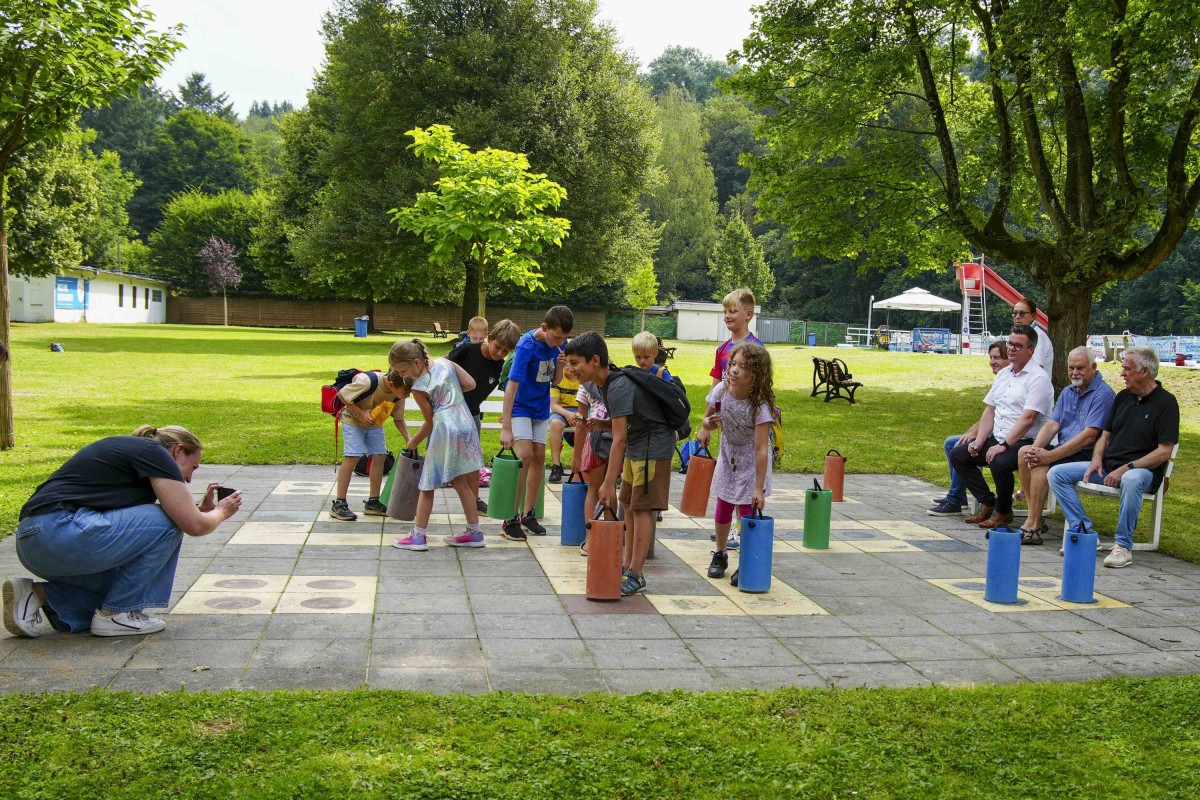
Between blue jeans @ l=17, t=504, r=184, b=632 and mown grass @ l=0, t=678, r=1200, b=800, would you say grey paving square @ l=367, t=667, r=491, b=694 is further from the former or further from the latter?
blue jeans @ l=17, t=504, r=184, b=632

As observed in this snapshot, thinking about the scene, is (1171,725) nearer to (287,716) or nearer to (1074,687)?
(1074,687)

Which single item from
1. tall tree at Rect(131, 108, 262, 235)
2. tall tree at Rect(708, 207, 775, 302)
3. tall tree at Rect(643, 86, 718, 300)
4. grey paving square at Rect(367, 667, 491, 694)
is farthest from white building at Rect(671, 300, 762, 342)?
grey paving square at Rect(367, 667, 491, 694)

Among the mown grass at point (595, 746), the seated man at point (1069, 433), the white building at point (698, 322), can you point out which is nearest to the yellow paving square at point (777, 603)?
the mown grass at point (595, 746)

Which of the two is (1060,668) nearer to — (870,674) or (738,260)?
(870,674)

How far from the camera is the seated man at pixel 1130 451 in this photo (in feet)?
25.2

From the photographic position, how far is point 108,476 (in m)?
4.90

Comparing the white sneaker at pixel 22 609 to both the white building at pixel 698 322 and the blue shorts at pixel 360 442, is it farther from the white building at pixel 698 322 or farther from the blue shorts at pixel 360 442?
the white building at pixel 698 322

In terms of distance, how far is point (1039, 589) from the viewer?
686cm

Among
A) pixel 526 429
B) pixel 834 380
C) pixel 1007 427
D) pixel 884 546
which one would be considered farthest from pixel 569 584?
pixel 834 380

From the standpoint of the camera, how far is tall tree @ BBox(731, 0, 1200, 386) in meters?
15.4

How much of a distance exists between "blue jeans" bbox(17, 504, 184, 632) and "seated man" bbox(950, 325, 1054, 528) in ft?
22.1

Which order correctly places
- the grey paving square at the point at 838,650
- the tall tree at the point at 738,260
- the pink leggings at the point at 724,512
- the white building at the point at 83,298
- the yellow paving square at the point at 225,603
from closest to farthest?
the grey paving square at the point at 838,650, the yellow paving square at the point at 225,603, the pink leggings at the point at 724,512, the white building at the point at 83,298, the tall tree at the point at 738,260

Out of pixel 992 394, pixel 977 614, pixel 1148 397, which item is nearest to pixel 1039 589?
pixel 977 614

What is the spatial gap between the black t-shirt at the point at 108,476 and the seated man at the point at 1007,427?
22.3 feet
